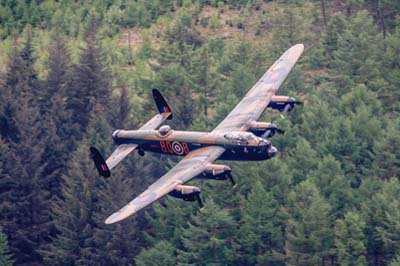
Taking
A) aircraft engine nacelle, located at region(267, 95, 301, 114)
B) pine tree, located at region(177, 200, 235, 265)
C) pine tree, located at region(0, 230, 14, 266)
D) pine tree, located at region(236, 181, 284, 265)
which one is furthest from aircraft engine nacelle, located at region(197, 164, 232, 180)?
pine tree, located at region(0, 230, 14, 266)

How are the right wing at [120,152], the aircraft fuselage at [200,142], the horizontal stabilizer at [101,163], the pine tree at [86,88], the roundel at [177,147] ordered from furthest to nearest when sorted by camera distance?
the pine tree at [86,88] < the roundel at [177,147] < the right wing at [120,152] < the horizontal stabilizer at [101,163] < the aircraft fuselage at [200,142]

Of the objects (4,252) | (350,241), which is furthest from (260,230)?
(4,252)

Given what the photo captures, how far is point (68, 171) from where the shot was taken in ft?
284

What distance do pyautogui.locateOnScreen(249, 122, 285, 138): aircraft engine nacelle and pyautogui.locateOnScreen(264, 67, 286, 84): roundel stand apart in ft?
26.2

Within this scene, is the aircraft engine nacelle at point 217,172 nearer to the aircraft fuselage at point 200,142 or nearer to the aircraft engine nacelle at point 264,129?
the aircraft fuselage at point 200,142

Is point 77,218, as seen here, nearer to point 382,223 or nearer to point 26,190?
point 26,190

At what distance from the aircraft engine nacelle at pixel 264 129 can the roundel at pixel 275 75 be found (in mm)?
7981

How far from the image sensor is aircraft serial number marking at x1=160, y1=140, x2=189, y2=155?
7062 cm

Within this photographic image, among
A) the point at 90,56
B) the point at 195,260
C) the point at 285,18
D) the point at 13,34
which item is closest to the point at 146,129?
the point at 195,260

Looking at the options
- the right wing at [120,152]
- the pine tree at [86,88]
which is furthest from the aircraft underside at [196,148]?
the pine tree at [86,88]

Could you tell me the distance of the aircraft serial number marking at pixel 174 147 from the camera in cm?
7062

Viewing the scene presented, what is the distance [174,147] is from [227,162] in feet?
29.8

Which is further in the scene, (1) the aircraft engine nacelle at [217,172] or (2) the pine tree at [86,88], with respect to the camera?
(2) the pine tree at [86,88]

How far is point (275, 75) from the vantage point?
7869 centimetres
